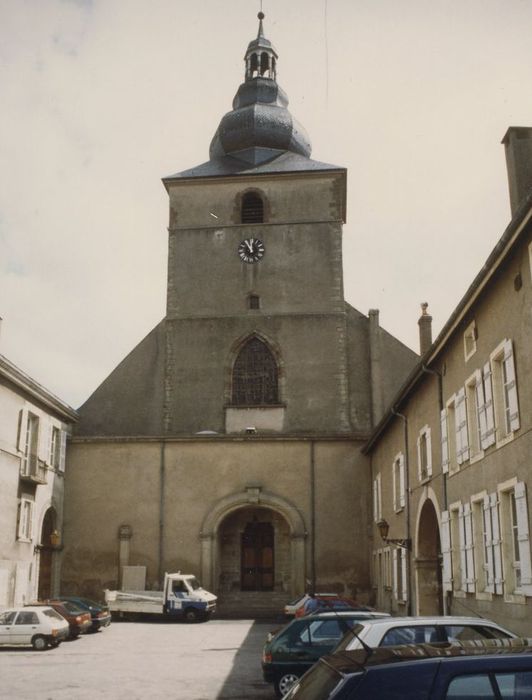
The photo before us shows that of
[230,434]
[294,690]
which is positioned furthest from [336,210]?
[294,690]

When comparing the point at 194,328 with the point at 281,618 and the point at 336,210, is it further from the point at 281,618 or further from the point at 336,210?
the point at 281,618

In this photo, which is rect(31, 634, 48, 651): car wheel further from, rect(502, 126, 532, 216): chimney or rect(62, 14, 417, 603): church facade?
rect(502, 126, 532, 216): chimney

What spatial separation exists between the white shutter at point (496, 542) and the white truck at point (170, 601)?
Result: 1484 cm

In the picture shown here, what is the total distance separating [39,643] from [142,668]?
470cm

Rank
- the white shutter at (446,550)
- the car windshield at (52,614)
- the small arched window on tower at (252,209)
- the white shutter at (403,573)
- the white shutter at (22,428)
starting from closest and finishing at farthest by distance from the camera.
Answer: the white shutter at (446,550) < the car windshield at (52,614) < the white shutter at (403,573) < the white shutter at (22,428) < the small arched window on tower at (252,209)

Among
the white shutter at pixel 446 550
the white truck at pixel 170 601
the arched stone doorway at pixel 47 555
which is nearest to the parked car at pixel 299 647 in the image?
the white shutter at pixel 446 550

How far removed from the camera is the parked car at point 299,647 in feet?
38.7

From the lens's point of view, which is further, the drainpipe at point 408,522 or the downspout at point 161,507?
the downspout at point 161,507

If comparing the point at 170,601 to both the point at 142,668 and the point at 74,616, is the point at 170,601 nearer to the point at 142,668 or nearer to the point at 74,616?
the point at 74,616

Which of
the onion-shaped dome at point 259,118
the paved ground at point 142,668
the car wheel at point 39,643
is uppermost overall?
the onion-shaped dome at point 259,118

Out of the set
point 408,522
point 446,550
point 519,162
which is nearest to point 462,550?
point 446,550

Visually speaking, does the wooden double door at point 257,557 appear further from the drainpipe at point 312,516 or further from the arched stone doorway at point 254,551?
the drainpipe at point 312,516

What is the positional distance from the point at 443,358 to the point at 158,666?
872 cm

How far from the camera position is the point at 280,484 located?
31.0 metres
